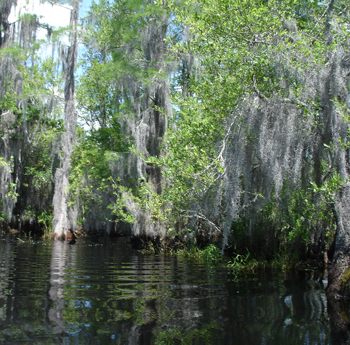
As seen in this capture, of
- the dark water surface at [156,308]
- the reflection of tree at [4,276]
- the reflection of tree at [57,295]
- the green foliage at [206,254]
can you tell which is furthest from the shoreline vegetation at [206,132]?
the reflection of tree at [4,276]

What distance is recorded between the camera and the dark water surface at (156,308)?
4332 millimetres

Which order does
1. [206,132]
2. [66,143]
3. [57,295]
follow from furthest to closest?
[66,143] → [206,132] → [57,295]

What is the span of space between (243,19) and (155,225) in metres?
7.89

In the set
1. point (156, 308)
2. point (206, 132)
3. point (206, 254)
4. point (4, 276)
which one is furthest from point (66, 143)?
point (156, 308)

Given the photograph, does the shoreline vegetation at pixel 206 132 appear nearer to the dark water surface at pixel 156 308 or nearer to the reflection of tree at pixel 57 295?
the dark water surface at pixel 156 308

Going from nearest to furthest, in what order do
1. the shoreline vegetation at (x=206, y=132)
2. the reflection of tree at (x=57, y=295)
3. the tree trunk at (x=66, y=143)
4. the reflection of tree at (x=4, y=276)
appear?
the reflection of tree at (x=57, y=295)
the reflection of tree at (x=4, y=276)
the shoreline vegetation at (x=206, y=132)
the tree trunk at (x=66, y=143)

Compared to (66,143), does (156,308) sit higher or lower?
lower

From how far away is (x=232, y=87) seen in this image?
994cm

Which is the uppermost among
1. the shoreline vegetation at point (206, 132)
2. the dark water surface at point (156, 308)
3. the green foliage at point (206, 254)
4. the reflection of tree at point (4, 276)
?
the shoreline vegetation at point (206, 132)

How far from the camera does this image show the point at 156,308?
18.1ft

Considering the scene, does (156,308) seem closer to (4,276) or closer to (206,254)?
(4,276)

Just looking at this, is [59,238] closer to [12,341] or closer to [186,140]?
[186,140]

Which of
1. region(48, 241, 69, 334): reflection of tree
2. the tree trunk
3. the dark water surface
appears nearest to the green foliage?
the dark water surface

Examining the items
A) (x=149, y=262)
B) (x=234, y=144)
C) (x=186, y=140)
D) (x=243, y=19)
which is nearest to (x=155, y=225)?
(x=149, y=262)
